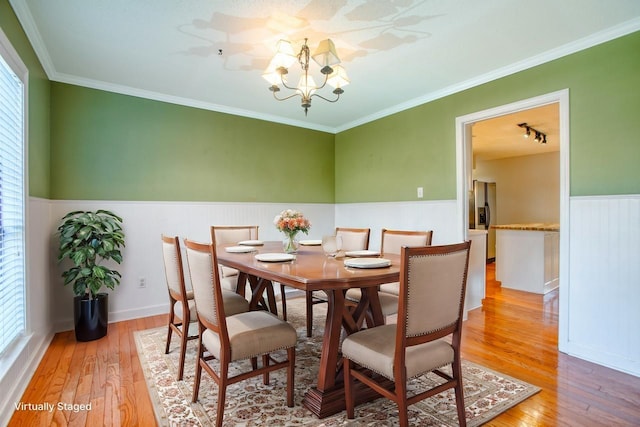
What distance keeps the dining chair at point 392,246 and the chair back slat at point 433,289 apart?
778 mm

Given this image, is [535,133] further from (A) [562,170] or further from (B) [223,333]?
(B) [223,333]

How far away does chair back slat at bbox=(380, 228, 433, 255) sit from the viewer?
2510 millimetres

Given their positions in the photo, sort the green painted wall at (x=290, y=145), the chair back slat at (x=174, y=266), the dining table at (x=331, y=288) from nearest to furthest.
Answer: the dining table at (x=331, y=288), the chair back slat at (x=174, y=266), the green painted wall at (x=290, y=145)

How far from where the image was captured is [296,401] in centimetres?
191

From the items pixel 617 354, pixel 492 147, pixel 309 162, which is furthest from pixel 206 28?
pixel 492 147

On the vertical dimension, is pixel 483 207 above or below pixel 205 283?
Result: above

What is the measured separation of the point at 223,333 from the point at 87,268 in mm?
1987

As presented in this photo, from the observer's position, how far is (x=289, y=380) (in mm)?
1828

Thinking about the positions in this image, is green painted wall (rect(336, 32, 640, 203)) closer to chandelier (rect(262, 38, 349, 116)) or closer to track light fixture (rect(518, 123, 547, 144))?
chandelier (rect(262, 38, 349, 116))

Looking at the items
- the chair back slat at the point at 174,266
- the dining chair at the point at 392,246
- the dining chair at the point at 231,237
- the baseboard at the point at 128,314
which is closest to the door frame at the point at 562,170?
the dining chair at the point at 392,246

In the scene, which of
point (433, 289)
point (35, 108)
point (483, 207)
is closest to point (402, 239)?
point (433, 289)

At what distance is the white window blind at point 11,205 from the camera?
76.2 inches

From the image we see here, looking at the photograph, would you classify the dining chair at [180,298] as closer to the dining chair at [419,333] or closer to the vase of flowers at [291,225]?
the vase of flowers at [291,225]

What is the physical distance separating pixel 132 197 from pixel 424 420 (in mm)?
3341
